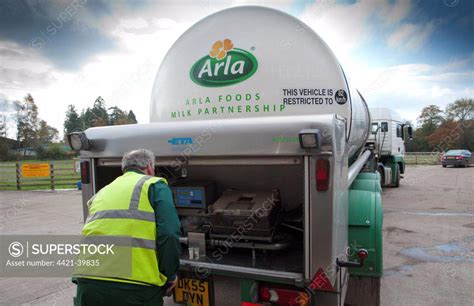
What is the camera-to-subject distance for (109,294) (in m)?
2.11

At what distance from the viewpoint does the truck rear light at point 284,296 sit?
245 cm

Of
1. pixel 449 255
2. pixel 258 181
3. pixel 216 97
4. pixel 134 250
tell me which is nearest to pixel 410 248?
pixel 449 255

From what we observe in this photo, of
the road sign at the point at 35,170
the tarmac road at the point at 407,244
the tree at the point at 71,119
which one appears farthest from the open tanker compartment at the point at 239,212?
the tree at the point at 71,119

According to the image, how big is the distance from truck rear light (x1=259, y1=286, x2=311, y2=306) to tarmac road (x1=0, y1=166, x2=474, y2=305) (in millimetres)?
645

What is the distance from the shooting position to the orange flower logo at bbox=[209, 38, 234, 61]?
3442 millimetres

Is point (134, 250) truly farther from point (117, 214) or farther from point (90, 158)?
point (90, 158)

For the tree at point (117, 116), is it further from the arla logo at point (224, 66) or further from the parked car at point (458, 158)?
the arla logo at point (224, 66)

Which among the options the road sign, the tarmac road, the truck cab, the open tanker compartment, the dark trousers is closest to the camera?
the dark trousers

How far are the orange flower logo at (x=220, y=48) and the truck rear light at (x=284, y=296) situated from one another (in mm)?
2185

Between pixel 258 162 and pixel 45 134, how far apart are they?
3088 centimetres

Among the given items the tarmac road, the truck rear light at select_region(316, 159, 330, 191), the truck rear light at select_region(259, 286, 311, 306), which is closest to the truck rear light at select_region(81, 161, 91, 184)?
the tarmac road

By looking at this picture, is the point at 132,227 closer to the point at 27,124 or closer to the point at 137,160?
the point at 137,160

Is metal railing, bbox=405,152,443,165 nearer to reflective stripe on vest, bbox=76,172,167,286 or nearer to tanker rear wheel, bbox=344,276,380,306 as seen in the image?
tanker rear wheel, bbox=344,276,380,306

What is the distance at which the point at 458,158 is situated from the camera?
83.0ft
